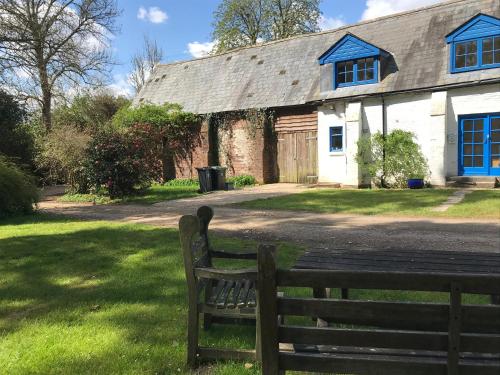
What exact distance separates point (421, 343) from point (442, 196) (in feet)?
42.2

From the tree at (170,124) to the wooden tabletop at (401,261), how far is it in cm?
1957

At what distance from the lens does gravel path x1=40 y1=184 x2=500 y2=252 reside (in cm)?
787

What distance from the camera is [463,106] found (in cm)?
1677

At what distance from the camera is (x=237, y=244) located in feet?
26.3

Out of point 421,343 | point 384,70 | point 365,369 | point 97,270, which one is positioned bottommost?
point 97,270

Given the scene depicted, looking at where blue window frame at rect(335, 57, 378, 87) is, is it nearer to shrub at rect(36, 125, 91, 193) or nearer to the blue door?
the blue door

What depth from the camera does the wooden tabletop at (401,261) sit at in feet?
12.6

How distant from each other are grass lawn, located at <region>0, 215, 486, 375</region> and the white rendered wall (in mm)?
12093

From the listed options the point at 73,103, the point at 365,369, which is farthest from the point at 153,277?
the point at 73,103

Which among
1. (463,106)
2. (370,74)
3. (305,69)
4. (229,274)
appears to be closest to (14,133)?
(305,69)

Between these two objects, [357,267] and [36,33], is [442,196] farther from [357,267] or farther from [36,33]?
[36,33]

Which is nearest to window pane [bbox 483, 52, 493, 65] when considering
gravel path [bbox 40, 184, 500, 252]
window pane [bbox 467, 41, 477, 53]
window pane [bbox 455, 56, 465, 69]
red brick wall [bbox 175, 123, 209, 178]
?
window pane [bbox 467, 41, 477, 53]

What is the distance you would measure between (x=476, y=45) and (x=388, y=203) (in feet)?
26.5

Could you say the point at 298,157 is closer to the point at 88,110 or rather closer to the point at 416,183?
the point at 416,183
